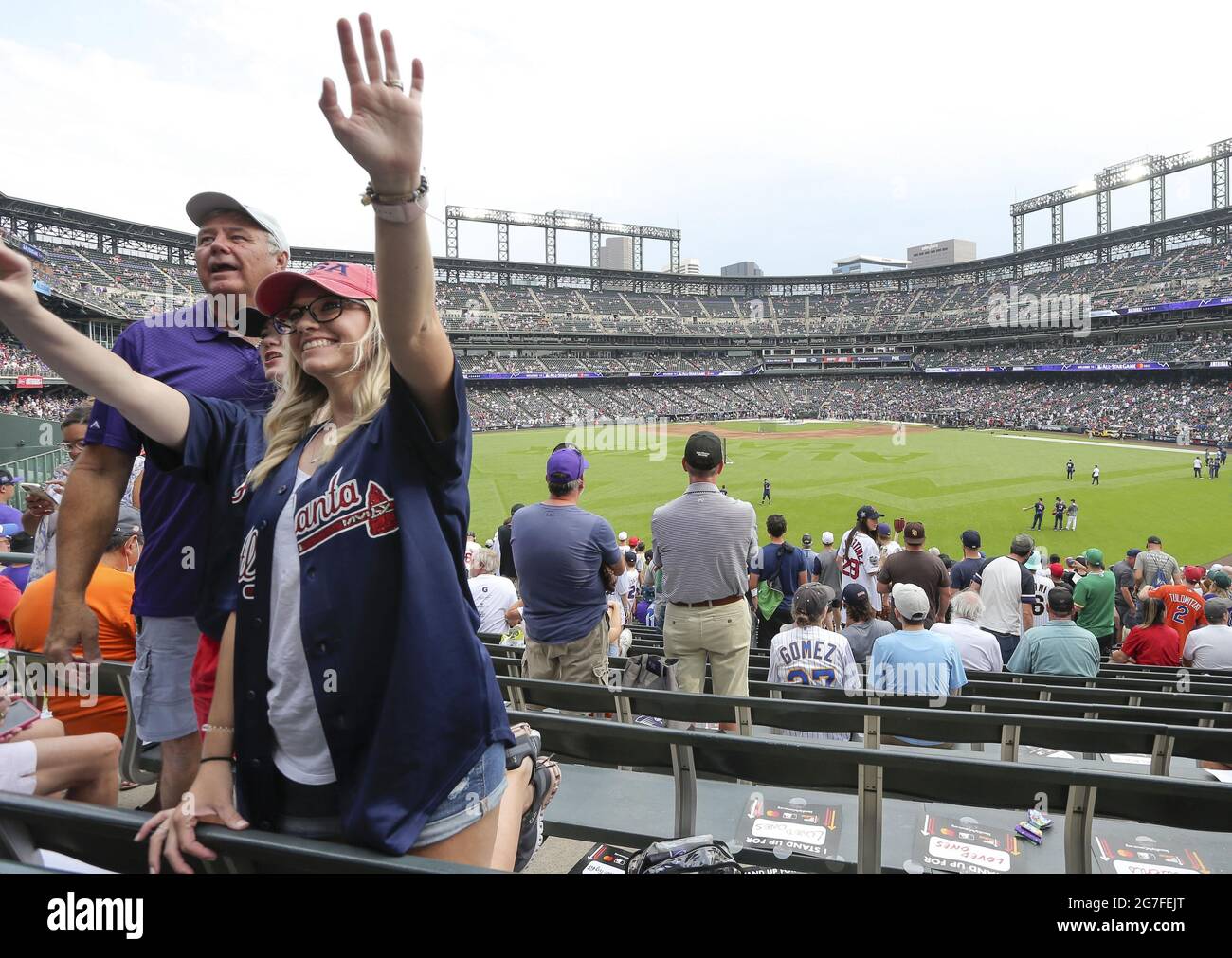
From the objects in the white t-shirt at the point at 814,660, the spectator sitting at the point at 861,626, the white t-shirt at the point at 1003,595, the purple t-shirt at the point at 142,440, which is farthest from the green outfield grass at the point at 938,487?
the purple t-shirt at the point at 142,440

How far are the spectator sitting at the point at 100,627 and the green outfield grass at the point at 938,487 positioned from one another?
684 inches

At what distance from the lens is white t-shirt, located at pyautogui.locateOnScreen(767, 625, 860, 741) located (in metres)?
5.53

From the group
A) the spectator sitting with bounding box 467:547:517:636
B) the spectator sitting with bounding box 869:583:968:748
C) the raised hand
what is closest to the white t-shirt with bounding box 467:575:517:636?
the spectator sitting with bounding box 467:547:517:636

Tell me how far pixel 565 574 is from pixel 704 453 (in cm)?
153

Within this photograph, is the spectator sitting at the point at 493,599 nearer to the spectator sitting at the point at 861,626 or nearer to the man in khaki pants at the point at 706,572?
the man in khaki pants at the point at 706,572

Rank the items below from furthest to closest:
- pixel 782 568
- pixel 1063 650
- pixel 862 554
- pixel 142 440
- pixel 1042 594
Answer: pixel 862 554 → pixel 1042 594 → pixel 782 568 → pixel 1063 650 → pixel 142 440

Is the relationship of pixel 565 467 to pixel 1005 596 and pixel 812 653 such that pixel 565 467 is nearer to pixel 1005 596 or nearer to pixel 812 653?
pixel 812 653

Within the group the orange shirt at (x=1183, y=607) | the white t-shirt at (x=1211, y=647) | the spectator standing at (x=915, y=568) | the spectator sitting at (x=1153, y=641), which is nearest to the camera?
the white t-shirt at (x=1211, y=647)

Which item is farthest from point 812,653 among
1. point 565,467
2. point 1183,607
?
point 1183,607

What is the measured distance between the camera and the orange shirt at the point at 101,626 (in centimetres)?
419

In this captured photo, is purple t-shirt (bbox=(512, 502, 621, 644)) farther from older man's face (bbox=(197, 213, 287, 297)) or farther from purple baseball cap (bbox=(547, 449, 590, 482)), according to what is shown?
older man's face (bbox=(197, 213, 287, 297))

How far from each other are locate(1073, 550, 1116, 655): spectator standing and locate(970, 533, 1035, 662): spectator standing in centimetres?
65

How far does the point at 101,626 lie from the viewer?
4395 millimetres

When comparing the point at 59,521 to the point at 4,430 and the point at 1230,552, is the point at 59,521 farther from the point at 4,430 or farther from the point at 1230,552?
the point at 1230,552
